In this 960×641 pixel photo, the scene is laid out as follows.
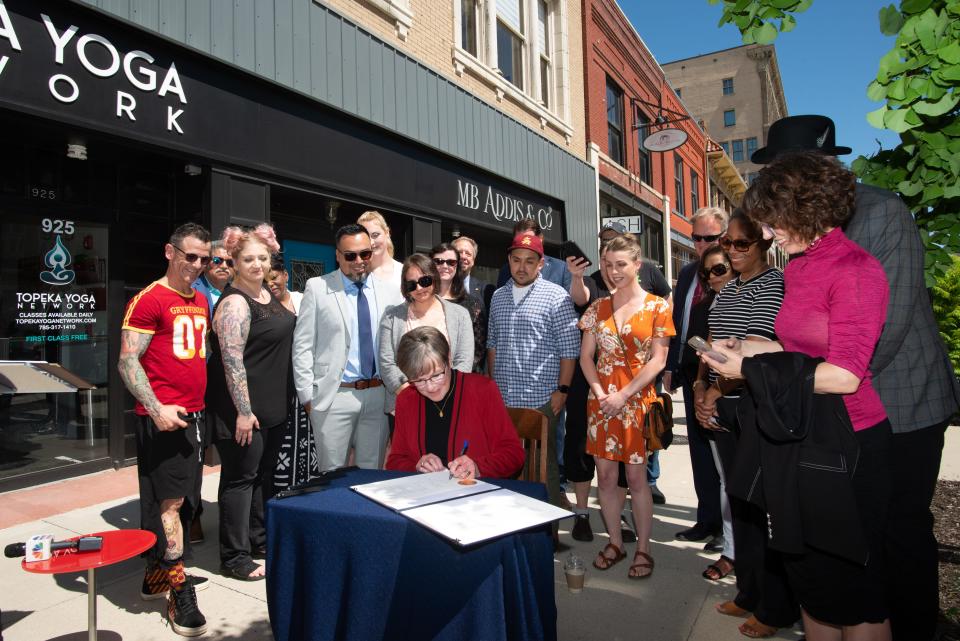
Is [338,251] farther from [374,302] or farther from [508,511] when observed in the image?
[508,511]

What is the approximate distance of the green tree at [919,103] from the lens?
74.1 inches

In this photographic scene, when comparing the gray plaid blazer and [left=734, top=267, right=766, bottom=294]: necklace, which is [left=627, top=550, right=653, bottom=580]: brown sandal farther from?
the gray plaid blazer

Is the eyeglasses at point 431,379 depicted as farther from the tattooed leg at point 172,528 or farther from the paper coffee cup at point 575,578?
the tattooed leg at point 172,528

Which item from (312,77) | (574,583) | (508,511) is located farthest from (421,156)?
(508,511)

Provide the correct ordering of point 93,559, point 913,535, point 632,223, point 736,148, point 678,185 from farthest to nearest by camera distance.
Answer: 1. point 736,148
2. point 678,185
3. point 632,223
4. point 93,559
5. point 913,535

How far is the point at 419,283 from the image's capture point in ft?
11.8

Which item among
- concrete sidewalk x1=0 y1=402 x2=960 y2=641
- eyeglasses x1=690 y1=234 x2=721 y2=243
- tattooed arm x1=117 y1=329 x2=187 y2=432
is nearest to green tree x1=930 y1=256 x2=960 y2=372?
eyeglasses x1=690 y1=234 x2=721 y2=243

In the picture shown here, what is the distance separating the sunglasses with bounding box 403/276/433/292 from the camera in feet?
11.8

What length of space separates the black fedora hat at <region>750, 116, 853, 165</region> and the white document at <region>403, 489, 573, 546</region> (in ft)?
6.01

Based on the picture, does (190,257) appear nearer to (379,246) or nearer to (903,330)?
(379,246)

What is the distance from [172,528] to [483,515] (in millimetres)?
2169

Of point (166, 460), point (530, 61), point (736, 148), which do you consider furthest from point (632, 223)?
point (736, 148)

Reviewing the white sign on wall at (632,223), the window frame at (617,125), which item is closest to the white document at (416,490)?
the white sign on wall at (632,223)

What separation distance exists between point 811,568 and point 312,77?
21.1ft
